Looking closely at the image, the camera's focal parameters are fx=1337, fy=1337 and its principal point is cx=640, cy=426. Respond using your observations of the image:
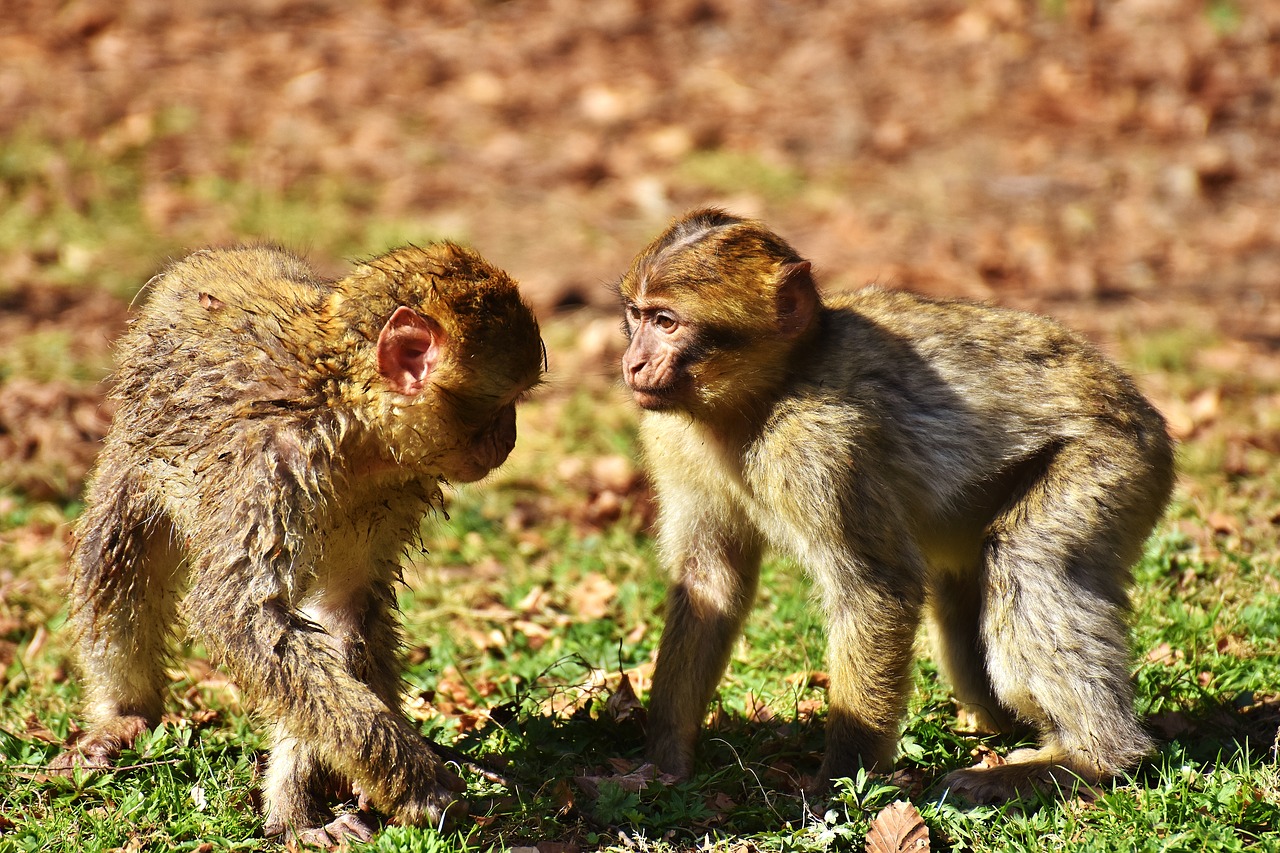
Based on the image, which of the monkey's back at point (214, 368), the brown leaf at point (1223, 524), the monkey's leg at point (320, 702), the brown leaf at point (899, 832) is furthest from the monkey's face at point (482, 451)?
the brown leaf at point (1223, 524)

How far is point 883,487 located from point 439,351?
1.53 meters

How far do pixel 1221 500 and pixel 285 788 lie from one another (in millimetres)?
4601

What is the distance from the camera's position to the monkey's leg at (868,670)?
171 inches

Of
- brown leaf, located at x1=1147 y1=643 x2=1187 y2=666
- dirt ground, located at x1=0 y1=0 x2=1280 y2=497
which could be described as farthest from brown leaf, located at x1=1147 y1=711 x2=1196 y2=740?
dirt ground, located at x1=0 y1=0 x2=1280 y2=497

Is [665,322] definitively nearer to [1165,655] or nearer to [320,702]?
[320,702]

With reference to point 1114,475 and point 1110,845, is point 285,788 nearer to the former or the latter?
point 1110,845

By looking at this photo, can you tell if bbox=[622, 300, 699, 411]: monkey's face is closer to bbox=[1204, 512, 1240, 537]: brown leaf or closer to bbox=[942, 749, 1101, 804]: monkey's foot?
bbox=[942, 749, 1101, 804]: monkey's foot

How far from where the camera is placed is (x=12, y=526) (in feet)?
20.9

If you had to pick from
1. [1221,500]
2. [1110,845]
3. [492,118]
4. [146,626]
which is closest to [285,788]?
[146,626]

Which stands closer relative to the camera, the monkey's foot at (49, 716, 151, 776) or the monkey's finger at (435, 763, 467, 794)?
the monkey's finger at (435, 763, 467, 794)

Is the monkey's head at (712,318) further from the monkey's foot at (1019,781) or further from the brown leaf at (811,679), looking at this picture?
the monkey's foot at (1019,781)

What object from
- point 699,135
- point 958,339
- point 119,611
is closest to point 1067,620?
point 958,339

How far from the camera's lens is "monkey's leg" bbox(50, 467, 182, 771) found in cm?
434

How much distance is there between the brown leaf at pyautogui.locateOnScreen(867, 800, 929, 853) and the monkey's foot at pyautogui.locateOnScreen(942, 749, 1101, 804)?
1.11ft
